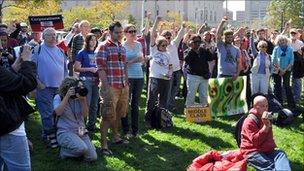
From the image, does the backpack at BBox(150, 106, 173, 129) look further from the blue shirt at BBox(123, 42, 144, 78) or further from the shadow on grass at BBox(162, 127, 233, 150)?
the blue shirt at BBox(123, 42, 144, 78)

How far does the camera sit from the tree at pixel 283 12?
58.6 metres

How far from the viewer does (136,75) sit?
8914mm

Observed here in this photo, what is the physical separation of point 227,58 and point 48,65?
425 centimetres

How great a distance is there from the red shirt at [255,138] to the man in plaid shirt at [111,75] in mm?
2067

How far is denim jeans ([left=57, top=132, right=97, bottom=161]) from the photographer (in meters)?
7.42

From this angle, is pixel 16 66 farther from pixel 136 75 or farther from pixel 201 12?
pixel 201 12

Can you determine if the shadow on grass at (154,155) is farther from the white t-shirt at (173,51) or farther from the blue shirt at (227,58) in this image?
the blue shirt at (227,58)

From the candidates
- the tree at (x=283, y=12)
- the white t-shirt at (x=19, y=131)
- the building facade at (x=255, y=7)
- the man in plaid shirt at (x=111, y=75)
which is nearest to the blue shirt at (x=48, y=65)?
the man in plaid shirt at (x=111, y=75)

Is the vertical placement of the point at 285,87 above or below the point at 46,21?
below

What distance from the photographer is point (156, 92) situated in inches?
392

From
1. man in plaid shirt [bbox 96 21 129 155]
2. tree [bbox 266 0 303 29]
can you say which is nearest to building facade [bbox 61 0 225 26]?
tree [bbox 266 0 303 29]

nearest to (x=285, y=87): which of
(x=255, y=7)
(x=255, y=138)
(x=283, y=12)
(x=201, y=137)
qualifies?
(x=201, y=137)

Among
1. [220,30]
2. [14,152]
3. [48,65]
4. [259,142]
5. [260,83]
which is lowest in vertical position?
[259,142]

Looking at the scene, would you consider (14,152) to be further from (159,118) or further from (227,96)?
(227,96)
